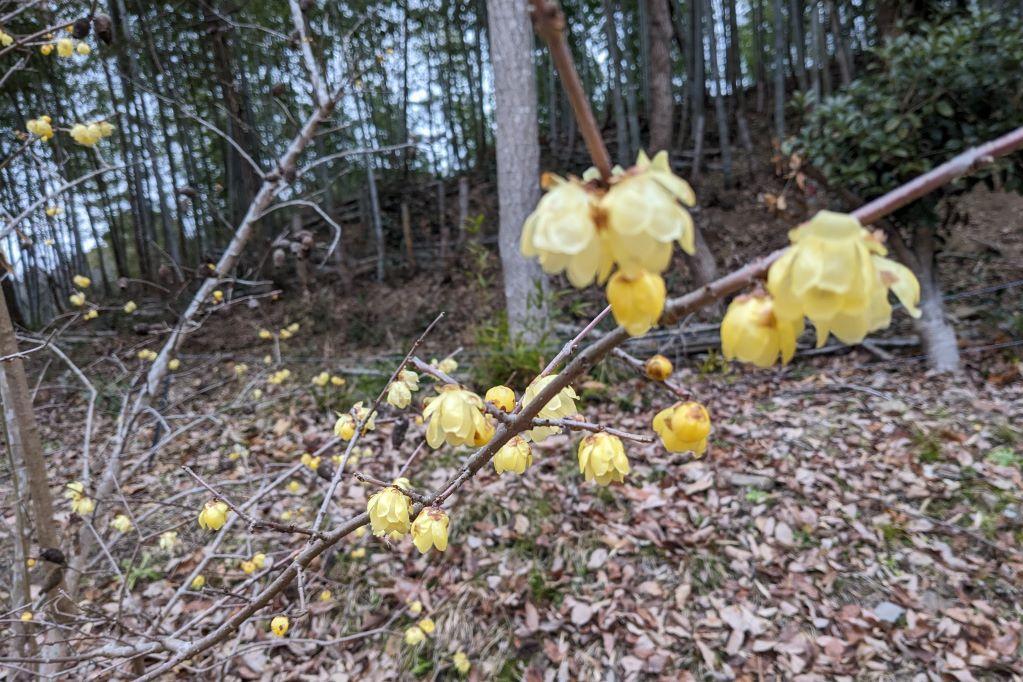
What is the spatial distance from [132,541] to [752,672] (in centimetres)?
285

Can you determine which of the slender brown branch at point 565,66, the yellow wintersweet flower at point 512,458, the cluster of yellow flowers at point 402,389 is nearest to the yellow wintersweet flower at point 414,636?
the cluster of yellow flowers at point 402,389

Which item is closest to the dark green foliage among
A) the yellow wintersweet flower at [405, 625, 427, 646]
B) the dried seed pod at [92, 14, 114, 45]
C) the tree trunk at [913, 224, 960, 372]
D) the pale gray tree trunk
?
the tree trunk at [913, 224, 960, 372]

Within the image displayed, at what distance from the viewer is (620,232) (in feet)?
1.34

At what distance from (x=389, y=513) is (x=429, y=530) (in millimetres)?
76

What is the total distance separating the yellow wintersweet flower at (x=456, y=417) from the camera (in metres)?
0.78

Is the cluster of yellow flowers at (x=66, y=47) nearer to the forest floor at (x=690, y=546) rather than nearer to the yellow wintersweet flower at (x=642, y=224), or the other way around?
the forest floor at (x=690, y=546)

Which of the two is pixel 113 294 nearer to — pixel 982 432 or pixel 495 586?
pixel 495 586

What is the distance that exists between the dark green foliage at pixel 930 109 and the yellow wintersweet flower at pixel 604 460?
327cm

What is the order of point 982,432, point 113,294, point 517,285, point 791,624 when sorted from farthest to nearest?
point 113,294 → point 517,285 → point 982,432 → point 791,624

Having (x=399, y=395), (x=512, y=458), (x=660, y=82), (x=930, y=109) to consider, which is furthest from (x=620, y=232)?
(x=660, y=82)

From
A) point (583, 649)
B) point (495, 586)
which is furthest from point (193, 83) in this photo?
point (583, 649)

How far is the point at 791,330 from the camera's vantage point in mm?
475

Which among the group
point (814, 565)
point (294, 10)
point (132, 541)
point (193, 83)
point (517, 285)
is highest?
Answer: point (193, 83)

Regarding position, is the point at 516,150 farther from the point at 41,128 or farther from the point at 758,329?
the point at 758,329
